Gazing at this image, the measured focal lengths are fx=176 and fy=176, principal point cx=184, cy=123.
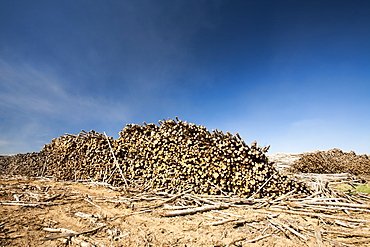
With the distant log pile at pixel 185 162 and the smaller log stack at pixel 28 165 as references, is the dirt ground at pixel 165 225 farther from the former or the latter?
the smaller log stack at pixel 28 165

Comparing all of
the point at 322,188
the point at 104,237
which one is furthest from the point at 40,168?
the point at 322,188

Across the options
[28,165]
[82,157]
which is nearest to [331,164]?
[82,157]

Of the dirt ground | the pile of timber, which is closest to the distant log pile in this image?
the dirt ground

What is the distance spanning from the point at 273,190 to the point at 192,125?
3509mm

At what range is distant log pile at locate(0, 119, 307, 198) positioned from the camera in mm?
5988

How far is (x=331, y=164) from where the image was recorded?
13.6 m

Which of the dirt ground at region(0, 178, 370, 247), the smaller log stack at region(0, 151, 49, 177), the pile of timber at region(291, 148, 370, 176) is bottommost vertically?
the dirt ground at region(0, 178, 370, 247)

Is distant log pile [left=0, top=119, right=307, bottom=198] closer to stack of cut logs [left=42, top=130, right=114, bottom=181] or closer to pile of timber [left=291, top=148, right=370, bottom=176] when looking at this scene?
stack of cut logs [left=42, top=130, right=114, bottom=181]

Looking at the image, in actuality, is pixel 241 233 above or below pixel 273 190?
below

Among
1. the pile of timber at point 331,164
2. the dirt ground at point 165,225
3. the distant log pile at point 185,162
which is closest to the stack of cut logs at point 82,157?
the distant log pile at point 185,162

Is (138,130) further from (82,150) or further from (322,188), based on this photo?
(322,188)

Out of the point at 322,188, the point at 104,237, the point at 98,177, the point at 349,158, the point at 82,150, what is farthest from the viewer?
the point at 349,158

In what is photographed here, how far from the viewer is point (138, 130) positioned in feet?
25.5

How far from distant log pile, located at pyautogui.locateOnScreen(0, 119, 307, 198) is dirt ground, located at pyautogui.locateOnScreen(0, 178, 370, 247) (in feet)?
2.53
